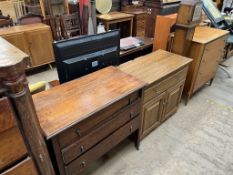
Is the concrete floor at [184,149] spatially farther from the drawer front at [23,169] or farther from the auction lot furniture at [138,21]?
the auction lot furniture at [138,21]

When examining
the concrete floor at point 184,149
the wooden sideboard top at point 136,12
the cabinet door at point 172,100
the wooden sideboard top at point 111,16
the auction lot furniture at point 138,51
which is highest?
the wooden sideboard top at point 136,12

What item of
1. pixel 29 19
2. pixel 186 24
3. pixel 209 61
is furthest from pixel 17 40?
pixel 209 61

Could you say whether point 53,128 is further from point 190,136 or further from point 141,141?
point 190,136

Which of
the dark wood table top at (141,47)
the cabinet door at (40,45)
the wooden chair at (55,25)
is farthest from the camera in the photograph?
the wooden chair at (55,25)

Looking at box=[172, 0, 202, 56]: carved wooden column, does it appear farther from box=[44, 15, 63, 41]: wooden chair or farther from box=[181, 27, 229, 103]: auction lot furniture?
box=[44, 15, 63, 41]: wooden chair

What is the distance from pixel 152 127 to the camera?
1.99 meters

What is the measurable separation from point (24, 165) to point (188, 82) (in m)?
2.12

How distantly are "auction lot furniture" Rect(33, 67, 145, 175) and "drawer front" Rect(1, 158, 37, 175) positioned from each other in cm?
15

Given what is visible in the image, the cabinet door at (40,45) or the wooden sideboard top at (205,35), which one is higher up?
the wooden sideboard top at (205,35)

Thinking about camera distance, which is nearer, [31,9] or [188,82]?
[188,82]

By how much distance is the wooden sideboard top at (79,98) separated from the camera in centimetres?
108

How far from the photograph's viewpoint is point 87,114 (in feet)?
3.74

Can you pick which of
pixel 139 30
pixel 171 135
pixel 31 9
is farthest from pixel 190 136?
pixel 31 9

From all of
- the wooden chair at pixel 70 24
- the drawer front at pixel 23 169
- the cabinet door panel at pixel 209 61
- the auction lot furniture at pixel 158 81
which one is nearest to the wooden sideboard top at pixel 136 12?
the wooden chair at pixel 70 24
